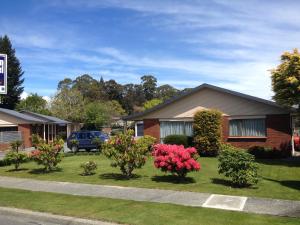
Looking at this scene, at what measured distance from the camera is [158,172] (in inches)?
659

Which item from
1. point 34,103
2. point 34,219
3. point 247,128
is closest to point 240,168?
point 34,219

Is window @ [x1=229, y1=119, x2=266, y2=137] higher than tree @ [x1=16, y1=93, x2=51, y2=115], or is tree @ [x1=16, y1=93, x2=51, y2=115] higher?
tree @ [x1=16, y1=93, x2=51, y2=115]

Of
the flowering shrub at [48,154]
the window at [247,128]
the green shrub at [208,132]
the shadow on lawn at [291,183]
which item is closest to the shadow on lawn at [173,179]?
the shadow on lawn at [291,183]

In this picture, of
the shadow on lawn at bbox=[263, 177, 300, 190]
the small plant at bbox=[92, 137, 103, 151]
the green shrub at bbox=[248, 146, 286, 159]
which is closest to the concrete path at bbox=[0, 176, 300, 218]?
the shadow on lawn at bbox=[263, 177, 300, 190]

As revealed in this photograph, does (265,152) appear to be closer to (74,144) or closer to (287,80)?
(287,80)

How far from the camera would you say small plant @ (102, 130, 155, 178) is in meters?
14.7

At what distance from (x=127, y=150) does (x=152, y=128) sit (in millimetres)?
14838

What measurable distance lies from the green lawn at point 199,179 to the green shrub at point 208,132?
19.5 feet

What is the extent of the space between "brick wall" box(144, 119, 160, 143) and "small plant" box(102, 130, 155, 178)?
14.3 metres

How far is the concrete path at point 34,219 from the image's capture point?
9.07 meters

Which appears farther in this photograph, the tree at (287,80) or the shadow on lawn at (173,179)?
the tree at (287,80)

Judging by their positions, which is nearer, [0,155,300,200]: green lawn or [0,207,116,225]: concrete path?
[0,207,116,225]: concrete path

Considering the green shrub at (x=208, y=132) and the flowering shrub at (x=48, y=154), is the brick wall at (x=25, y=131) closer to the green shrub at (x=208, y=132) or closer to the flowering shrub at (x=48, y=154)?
the green shrub at (x=208, y=132)

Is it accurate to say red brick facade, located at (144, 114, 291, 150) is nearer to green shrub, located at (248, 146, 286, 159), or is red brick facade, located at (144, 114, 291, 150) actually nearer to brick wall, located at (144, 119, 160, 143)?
green shrub, located at (248, 146, 286, 159)
